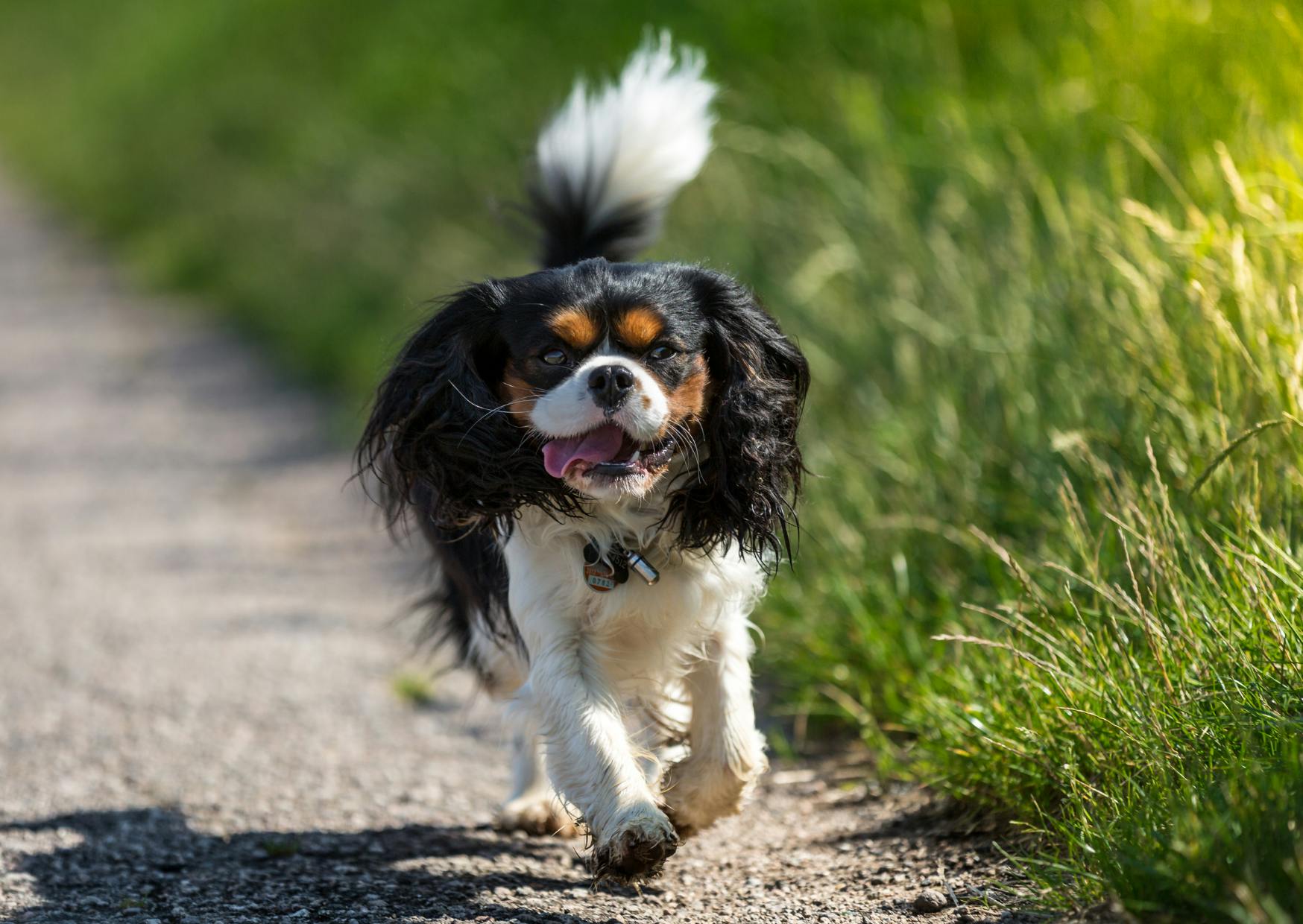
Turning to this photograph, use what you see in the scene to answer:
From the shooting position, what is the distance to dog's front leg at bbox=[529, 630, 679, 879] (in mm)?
2455

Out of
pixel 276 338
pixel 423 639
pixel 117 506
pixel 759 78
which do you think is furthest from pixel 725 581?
pixel 276 338

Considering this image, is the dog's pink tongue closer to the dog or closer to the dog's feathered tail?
the dog

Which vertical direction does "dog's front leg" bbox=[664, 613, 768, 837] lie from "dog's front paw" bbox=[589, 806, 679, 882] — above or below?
above

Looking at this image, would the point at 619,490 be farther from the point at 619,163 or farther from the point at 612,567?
the point at 619,163

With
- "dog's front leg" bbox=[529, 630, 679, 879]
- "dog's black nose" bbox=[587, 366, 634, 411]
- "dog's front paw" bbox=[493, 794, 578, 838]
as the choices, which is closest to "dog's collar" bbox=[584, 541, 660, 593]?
"dog's front leg" bbox=[529, 630, 679, 879]

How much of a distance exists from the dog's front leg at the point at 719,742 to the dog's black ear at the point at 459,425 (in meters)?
0.50

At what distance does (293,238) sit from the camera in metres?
9.85

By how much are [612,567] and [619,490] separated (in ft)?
0.78

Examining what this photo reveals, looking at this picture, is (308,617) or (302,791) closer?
(302,791)

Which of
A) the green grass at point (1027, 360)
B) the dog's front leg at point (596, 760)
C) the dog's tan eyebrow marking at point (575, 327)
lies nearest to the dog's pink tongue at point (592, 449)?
the dog's tan eyebrow marking at point (575, 327)

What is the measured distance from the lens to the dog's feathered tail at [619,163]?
3.40 meters

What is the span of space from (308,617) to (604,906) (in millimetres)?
2559

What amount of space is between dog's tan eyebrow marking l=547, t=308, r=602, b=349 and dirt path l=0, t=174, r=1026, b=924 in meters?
1.08

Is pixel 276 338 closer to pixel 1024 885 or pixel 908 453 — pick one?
pixel 908 453
